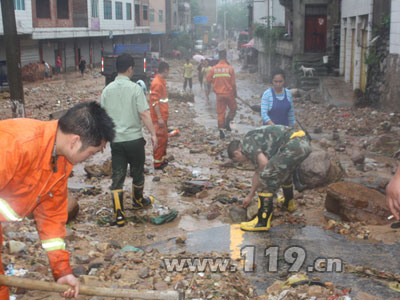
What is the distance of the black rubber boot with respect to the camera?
20.0 feet

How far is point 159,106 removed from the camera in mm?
8086

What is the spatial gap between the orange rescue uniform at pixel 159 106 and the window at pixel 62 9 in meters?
24.4

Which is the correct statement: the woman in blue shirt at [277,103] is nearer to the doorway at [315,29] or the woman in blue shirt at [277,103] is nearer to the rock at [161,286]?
the rock at [161,286]

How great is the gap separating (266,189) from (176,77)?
28.4 metres

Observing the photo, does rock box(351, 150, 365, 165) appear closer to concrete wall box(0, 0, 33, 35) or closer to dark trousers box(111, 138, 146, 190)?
dark trousers box(111, 138, 146, 190)

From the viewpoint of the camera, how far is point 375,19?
1538cm

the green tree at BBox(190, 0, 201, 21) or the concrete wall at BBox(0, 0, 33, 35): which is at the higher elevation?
the green tree at BBox(190, 0, 201, 21)

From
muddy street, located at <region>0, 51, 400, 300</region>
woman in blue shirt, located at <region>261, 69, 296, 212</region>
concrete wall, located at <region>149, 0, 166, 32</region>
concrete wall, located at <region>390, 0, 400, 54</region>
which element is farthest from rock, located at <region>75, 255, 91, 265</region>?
concrete wall, located at <region>149, 0, 166, 32</region>

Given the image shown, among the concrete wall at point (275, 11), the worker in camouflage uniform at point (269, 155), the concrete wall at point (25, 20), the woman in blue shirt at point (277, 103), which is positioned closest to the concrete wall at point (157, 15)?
the concrete wall at point (275, 11)

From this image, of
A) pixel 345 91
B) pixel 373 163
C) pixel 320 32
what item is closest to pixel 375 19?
pixel 345 91

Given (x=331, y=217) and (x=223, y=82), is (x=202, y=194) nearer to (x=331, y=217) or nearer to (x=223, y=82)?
(x=331, y=217)

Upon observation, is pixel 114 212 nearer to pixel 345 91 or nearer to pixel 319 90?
pixel 345 91

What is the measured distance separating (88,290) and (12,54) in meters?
6.98

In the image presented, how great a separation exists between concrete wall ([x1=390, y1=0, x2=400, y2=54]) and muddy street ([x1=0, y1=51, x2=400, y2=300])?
421 centimetres
